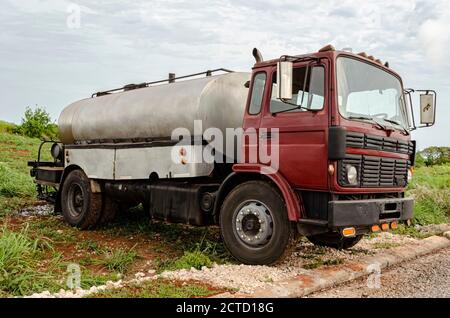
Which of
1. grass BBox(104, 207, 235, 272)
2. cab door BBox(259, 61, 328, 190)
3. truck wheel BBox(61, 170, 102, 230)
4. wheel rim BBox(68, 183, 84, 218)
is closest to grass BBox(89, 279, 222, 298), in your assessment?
grass BBox(104, 207, 235, 272)

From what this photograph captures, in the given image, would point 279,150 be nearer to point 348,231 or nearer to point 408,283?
point 348,231

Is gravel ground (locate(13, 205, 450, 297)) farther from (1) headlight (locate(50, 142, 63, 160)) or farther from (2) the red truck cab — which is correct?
(1) headlight (locate(50, 142, 63, 160))

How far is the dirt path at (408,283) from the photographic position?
17.6ft

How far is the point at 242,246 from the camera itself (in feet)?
20.5

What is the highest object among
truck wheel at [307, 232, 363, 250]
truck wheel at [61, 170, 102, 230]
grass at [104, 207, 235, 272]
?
truck wheel at [61, 170, 102, 230]

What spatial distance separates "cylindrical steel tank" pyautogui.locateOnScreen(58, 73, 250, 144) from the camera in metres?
7.09

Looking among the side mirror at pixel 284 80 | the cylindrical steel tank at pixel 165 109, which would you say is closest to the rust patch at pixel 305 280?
the side mirror at pixel 284 80

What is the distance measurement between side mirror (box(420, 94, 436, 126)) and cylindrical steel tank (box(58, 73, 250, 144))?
2639 millimetres

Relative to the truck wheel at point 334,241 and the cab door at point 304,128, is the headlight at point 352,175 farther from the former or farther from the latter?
the truck wheel at point 334,241

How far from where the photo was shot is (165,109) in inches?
299

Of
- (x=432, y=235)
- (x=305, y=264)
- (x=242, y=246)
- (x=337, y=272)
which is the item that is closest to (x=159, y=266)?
(x=242, y=246)

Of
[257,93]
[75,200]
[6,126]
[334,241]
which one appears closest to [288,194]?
[257,93]
